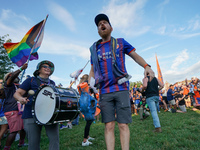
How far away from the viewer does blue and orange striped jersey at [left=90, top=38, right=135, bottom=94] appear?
246 centimetres

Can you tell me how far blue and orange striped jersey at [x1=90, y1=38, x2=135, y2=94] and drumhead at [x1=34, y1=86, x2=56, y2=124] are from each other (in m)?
0.94

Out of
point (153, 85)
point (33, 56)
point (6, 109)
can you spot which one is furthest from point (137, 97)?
point (6, 109)

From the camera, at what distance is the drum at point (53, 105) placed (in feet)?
8.00

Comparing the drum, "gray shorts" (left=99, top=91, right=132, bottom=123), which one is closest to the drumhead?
the drum

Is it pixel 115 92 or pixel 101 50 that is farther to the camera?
pixel 101 50

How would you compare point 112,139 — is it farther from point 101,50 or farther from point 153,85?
point 153,85

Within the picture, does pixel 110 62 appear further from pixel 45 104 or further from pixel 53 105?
pixel 45 104

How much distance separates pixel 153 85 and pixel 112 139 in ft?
13.4

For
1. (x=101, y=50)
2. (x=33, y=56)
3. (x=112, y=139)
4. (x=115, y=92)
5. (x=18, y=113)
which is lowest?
(x=112, y=139)

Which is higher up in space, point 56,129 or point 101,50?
point 101,50

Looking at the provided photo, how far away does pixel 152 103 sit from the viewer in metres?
5.52

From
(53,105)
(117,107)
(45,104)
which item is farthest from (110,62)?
(45,104)

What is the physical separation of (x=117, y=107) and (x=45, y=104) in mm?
1368

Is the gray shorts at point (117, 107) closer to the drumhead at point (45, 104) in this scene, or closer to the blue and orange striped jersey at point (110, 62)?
the blue and orange striped jersey at point (110, 62)
